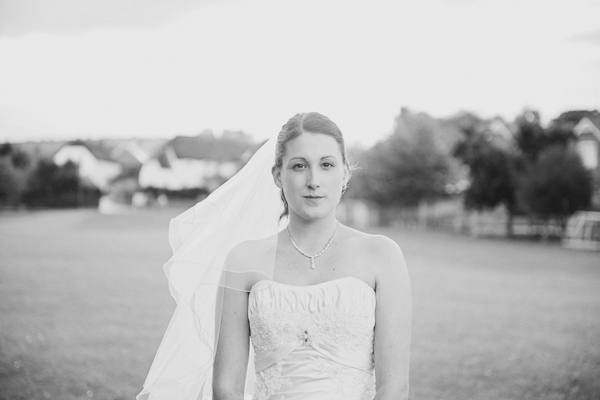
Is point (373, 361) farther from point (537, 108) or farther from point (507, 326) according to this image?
point (537, 108)

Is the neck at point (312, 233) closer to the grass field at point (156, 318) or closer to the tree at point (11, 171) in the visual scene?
the grass field at point (156, 318)

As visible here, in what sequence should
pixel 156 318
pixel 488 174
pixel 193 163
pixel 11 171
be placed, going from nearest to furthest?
pixel 156 318
pixel 11 171
pixel 193 163
pixel 488 174

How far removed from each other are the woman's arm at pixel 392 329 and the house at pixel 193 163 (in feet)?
21.8

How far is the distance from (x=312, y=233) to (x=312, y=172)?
1.00ft

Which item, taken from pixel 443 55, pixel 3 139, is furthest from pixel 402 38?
pixel 3 139

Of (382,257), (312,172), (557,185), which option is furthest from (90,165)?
(557,185)

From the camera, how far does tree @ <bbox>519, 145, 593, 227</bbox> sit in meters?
24.6

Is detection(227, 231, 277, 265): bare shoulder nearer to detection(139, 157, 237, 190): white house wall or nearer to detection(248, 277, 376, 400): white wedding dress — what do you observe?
detection(248, 277, 376, 400): white wedding dress

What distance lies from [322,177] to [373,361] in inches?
32.7

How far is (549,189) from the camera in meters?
25.2

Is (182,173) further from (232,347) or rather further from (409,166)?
(409,166)

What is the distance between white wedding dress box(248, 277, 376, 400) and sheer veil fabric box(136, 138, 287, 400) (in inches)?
9.2

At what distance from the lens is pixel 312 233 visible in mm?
2463

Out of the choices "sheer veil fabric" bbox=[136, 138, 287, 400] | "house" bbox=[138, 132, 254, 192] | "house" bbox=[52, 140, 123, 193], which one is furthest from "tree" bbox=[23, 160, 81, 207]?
"sheer veil fabric" bbox=[136, 138, 287, 400]
